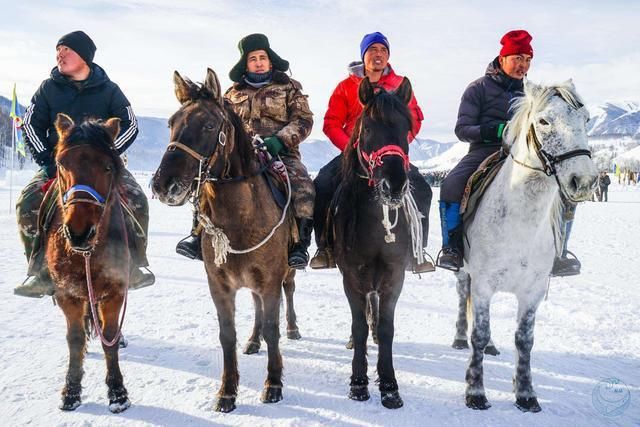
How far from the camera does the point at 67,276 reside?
3.71m

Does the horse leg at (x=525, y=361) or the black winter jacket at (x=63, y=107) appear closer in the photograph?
the horse leg at (x=525, y=361)

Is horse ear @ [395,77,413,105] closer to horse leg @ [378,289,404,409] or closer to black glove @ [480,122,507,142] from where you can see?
black glove @ [480,122,507,142]

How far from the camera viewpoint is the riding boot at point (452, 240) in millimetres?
4480

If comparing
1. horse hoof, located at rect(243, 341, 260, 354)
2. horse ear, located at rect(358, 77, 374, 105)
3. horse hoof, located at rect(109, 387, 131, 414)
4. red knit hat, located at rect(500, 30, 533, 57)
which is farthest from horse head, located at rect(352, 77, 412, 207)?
horse hoof, located at rect(109, 387, 131, 414)

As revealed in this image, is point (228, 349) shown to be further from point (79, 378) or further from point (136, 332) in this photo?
point (136, 332)

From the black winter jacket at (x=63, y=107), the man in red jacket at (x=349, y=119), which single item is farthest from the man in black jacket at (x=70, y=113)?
the man in red jacket at (x=349, y=119)

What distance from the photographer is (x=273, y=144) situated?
14.5ft

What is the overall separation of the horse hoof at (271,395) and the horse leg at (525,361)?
226 cm

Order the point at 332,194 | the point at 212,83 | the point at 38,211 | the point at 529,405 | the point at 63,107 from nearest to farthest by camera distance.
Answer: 1. the point at 212,83
2. the point at 529,405
3. the point at 38,211
4. the point at 63,107
5. the point at 332,194

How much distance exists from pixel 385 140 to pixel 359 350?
6.71ft

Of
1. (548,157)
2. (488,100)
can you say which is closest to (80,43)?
(488,100)

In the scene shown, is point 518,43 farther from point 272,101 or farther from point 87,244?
point 87,244

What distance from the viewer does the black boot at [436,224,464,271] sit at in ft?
14.7

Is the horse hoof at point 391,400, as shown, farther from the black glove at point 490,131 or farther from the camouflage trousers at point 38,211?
the camouflage trousers at point 38,211
